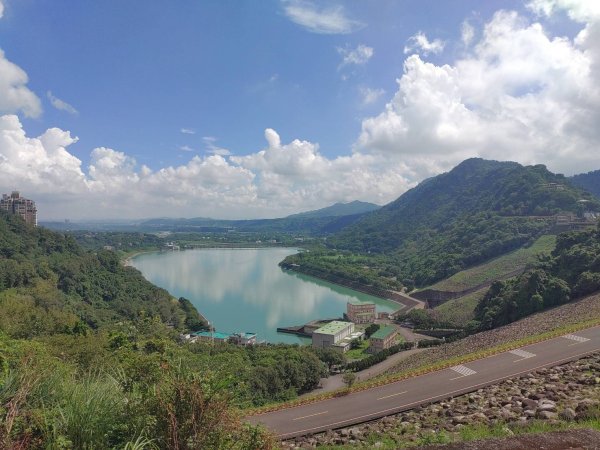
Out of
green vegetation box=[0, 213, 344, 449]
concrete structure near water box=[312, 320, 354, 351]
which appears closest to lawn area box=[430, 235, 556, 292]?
concrete structure near water box=[312, 320, 354, 351]

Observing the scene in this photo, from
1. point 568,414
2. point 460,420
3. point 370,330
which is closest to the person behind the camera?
point 568,414

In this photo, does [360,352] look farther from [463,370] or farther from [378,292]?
[378,292]

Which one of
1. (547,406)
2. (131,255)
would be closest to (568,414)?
(547,406)

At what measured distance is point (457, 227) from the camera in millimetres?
73625

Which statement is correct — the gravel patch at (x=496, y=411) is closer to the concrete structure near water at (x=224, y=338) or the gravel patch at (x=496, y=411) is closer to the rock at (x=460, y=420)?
the rock at (x=460, y=420)

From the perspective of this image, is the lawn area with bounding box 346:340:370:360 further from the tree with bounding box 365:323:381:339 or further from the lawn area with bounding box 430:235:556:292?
the lawn area with bounding box 430:235:556:292

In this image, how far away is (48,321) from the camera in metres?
19.8

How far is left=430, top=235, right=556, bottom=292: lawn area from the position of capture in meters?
43.4

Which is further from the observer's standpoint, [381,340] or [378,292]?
[378,292]

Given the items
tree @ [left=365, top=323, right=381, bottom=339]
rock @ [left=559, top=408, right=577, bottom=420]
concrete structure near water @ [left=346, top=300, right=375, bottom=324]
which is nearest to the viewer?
rock @ [left=559, top=408, right=577, bottom=420]

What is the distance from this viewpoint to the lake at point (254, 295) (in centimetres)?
3813

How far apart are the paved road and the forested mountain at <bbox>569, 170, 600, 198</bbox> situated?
348 feet

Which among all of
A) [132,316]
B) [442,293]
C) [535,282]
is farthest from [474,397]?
[442,293]

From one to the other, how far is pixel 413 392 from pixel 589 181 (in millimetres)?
117402
